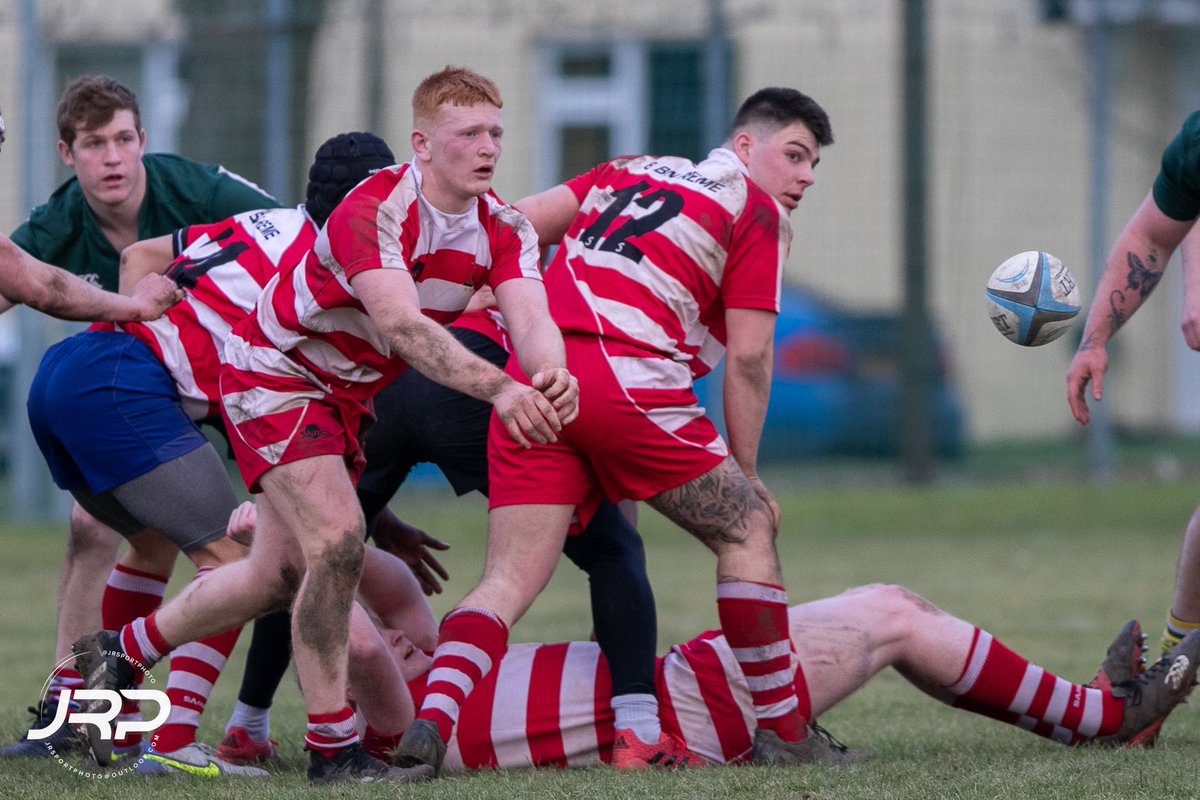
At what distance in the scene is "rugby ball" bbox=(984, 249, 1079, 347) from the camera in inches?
198

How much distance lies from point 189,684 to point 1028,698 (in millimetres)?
2235

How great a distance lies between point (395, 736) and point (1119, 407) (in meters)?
10.8

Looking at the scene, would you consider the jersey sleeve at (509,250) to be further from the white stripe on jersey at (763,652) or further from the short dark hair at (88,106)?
the short dark hair at (88,106)

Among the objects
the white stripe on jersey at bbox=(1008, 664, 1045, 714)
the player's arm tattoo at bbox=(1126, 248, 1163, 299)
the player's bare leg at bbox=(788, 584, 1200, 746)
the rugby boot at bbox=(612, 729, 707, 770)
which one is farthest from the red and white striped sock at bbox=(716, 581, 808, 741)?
the player's arm tattoo at bbox=(1126, 248, 1163, 299)

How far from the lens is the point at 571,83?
43.5 feet

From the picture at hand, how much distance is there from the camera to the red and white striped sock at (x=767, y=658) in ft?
14.3

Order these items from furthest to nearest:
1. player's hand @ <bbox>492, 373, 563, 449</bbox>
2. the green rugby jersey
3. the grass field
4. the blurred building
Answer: the blurred building → the green rugby jersey → the grass field → player's hand @ <bbox>492, 373, 563, 449</bbox>

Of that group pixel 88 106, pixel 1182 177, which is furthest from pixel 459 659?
pixel 1182 177

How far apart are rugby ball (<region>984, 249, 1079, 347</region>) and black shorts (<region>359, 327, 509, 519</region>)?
1.50m

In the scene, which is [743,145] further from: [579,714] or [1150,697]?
[1150,697]

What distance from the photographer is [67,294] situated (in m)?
4.52

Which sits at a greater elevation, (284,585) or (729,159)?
(729,159)

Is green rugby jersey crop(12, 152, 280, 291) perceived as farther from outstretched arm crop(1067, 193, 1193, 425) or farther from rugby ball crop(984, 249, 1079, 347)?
outstretched arm crop(1067, 193, 1193, 425)

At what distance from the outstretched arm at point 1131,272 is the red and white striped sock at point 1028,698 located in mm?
907
